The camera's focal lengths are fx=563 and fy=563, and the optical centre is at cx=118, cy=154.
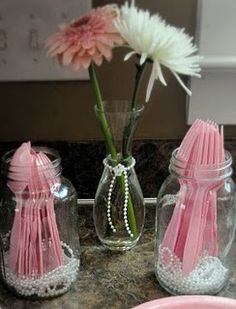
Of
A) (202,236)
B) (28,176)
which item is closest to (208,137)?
(202,236)

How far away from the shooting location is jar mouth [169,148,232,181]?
743 millimetres

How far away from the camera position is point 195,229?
76cm

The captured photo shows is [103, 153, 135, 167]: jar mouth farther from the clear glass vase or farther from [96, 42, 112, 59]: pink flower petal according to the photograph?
[96, 42, 112, 59]: pink flower petal

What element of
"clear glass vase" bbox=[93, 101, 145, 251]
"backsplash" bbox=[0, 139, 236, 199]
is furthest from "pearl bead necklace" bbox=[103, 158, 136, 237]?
"backsplash" bbox=[0, 139, 236, 199]

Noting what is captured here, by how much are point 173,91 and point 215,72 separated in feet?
0.25

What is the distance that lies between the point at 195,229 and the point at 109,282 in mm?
153

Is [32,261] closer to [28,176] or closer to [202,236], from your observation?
[28,176]

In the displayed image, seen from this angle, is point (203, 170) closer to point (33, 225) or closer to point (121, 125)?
point (121, 125)

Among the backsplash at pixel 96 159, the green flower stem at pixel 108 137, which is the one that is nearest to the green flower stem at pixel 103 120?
the green flower stem at pixel 108 137

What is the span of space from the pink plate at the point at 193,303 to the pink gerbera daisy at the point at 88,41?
31cm

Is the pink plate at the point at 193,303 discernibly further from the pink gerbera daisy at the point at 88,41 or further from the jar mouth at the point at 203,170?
the pink gerbera daisy at the point at 88,41

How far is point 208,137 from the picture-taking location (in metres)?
0.73

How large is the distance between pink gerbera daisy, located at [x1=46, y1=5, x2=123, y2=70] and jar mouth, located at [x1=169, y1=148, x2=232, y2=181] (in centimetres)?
18

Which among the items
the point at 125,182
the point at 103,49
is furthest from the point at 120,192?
the point at 103,49
